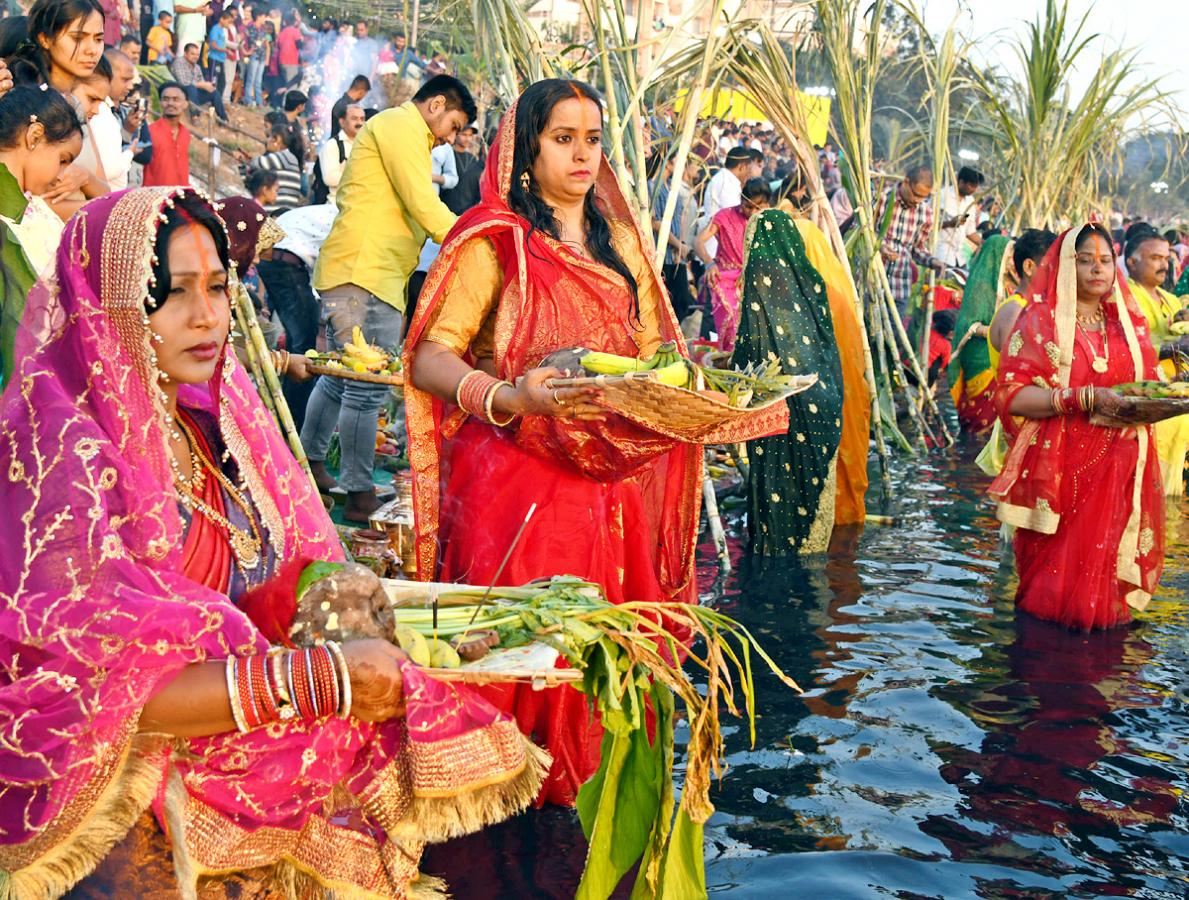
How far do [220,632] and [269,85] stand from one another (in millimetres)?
14895

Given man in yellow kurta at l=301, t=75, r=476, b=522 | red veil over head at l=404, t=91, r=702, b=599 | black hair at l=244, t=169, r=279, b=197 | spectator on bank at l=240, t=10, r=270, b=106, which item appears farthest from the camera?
spectator on bank at l=240, t=10, r=270, b=106

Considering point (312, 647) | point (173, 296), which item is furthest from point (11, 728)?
point (173, 296)

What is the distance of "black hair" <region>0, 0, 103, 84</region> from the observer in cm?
521

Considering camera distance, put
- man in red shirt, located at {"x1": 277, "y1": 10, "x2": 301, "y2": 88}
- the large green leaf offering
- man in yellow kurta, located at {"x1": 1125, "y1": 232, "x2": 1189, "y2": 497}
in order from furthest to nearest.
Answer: man in red shirt, located at {"x1": 277, "y1": 10, "x2": 301, "y2": 88} → man in yellow kurta, located at {"x1": 1125, "y1": 232, "x2": 1189, "y2": 497} → the large green leaf offering

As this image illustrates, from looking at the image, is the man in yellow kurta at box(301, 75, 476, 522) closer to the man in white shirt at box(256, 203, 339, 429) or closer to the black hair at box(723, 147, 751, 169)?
the man in white shirt at box(256, 203, 339, 429)

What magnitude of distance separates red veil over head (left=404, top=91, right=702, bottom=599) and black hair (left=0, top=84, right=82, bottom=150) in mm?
1526

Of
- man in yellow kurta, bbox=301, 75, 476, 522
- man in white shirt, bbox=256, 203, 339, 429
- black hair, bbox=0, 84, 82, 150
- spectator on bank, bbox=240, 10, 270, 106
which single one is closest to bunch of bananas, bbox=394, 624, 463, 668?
black hair, bbox=0, 84, 82, 150

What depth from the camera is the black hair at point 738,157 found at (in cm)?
1239

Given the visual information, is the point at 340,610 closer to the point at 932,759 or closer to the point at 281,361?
the point at 932,759

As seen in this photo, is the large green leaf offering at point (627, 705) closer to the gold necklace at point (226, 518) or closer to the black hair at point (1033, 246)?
the gold necklace at point (226, 518)

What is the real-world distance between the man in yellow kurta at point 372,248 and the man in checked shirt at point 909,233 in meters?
6.54

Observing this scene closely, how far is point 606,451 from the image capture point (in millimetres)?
3535

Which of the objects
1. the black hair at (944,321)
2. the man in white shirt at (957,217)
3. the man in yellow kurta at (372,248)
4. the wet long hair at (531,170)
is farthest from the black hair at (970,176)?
the wet long hair at (531,170)

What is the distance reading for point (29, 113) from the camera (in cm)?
425
